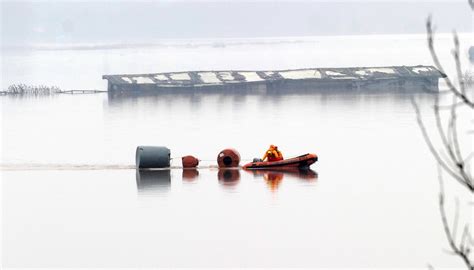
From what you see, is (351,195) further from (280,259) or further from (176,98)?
(176,98)

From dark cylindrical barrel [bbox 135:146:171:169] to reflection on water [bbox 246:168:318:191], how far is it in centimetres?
483

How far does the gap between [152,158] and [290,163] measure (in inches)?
314

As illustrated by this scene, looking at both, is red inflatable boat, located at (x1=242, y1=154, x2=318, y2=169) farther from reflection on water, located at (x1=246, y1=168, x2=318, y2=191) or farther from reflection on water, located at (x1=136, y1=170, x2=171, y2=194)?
reflection on water, located at (x1=136, y1=170, x2=171, y2=194)

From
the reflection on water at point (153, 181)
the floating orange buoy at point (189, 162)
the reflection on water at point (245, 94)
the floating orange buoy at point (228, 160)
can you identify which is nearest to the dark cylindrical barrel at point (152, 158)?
the reflection on water at point (153, 181)

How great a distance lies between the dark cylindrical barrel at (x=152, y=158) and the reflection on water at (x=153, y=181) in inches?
13.9

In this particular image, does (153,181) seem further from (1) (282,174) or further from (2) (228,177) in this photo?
(1) (282,174)

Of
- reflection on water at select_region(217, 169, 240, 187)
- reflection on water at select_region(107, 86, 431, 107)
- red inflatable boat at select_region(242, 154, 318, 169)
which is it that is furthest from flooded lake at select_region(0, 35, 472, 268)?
reflection on water at select_region(107, 86, 431, 107)

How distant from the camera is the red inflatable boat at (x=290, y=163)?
6700 cm

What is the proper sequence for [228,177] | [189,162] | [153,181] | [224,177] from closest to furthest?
[153,181] < [228,177] < [224,177] < [189,162]

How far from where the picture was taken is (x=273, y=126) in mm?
104500

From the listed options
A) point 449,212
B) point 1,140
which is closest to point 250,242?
point 449,212

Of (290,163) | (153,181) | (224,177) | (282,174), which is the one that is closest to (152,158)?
(153,181)

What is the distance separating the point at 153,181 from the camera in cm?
6638

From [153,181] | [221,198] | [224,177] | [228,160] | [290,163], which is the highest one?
[228,160]
